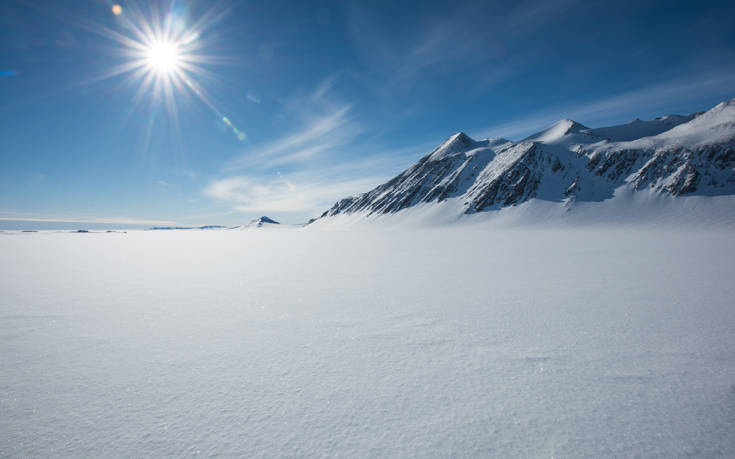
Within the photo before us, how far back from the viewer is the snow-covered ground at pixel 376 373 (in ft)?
9.23

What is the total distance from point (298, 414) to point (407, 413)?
1284 millimetres

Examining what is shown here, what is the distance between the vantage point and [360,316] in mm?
6402

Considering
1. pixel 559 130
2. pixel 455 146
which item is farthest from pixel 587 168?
pixel 455 146

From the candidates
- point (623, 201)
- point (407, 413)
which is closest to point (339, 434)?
point (407, 413)

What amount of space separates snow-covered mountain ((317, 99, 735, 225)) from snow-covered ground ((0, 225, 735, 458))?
68026 millimetres

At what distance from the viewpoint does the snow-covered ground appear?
2.81m

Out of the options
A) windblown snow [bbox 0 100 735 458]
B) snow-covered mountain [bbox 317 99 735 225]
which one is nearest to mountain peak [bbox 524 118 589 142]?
snow-covered mountain [bbox 317 99 735 225]

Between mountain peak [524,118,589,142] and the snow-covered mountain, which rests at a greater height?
mountain peak [524,118,589,142]

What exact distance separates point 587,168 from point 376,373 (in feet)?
287

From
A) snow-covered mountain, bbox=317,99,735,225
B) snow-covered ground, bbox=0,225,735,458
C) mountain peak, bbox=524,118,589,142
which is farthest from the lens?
mountain peak, bbox=524,118,589,142

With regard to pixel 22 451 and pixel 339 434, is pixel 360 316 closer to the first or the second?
pixel 339 434

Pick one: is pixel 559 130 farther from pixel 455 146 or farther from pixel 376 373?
pixel 376 373

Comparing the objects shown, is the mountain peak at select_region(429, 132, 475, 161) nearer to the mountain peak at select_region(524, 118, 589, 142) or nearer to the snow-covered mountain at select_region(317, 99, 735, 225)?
the snow-covered mountain at select_region(317, 99, 735, 225)

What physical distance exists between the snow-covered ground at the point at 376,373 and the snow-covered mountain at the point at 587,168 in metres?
68.0
